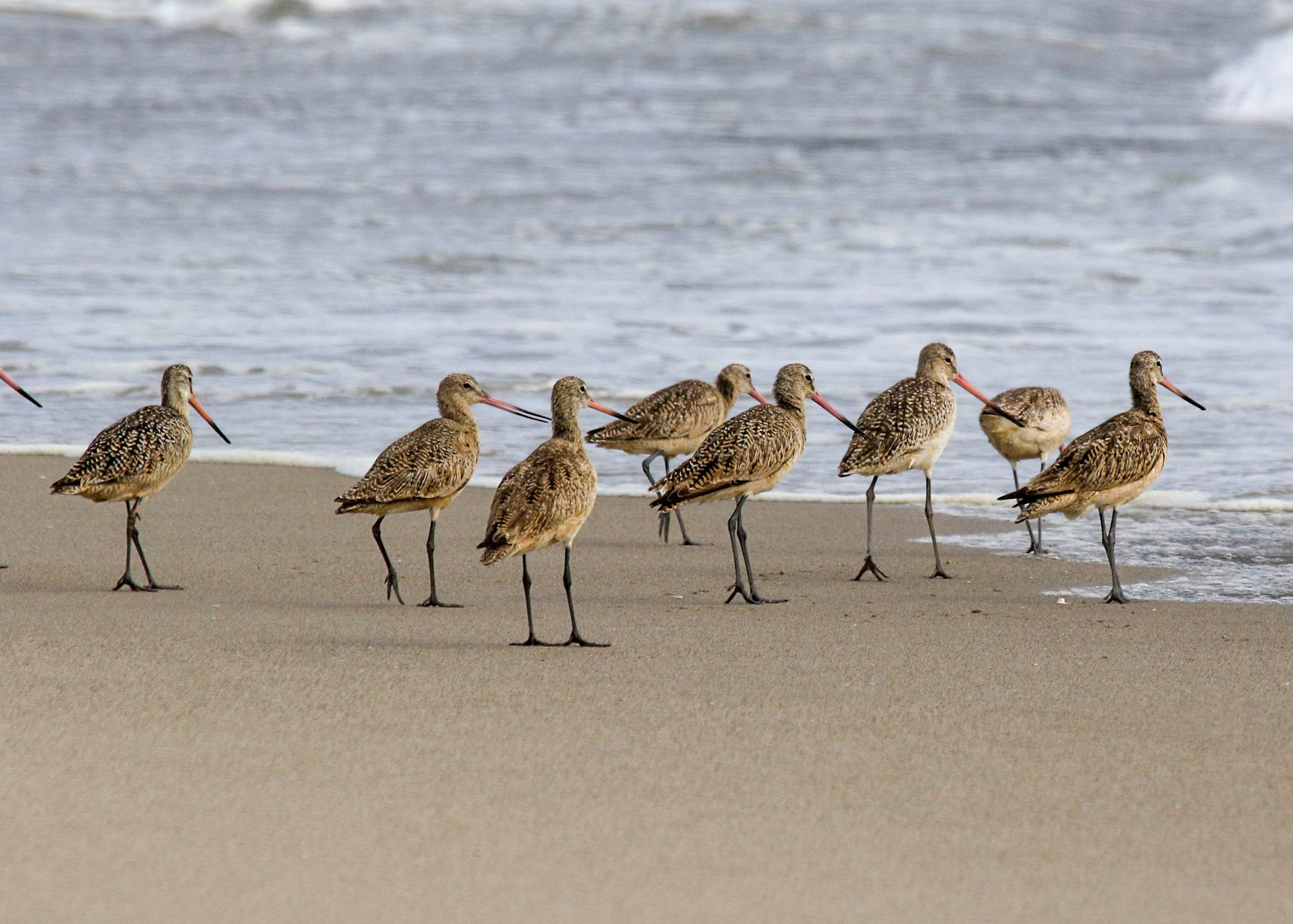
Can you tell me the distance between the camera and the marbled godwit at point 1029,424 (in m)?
7.70

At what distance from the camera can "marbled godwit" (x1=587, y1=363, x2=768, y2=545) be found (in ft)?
26.0

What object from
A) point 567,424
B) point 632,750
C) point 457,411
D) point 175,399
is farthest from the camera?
point 175,399

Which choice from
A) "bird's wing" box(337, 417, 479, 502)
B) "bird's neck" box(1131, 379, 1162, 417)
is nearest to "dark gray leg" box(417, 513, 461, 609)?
"bird's wing" box(337, 417, 479, 502)

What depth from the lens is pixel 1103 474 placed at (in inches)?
258

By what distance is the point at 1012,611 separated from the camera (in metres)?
6.08

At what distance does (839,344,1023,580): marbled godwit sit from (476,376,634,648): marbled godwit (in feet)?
5.13

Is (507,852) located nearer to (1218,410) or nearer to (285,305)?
(1218,410)

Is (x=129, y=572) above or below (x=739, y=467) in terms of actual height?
below

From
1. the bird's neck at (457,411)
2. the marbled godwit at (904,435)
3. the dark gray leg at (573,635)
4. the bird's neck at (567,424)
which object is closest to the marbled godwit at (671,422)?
the marbled godwit at (904,435)

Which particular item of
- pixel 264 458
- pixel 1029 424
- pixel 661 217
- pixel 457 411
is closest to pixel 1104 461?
pixel 1029 424

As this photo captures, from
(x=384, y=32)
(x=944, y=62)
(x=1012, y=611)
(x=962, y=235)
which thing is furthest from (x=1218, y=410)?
(x=384, y=32)

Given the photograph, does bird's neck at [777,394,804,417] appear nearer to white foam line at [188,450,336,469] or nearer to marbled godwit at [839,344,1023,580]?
marbled godwit at [839,344,1023,580]

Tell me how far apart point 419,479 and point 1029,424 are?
287 centimetres

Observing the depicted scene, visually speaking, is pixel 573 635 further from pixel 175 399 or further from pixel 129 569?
pixel 175 399
